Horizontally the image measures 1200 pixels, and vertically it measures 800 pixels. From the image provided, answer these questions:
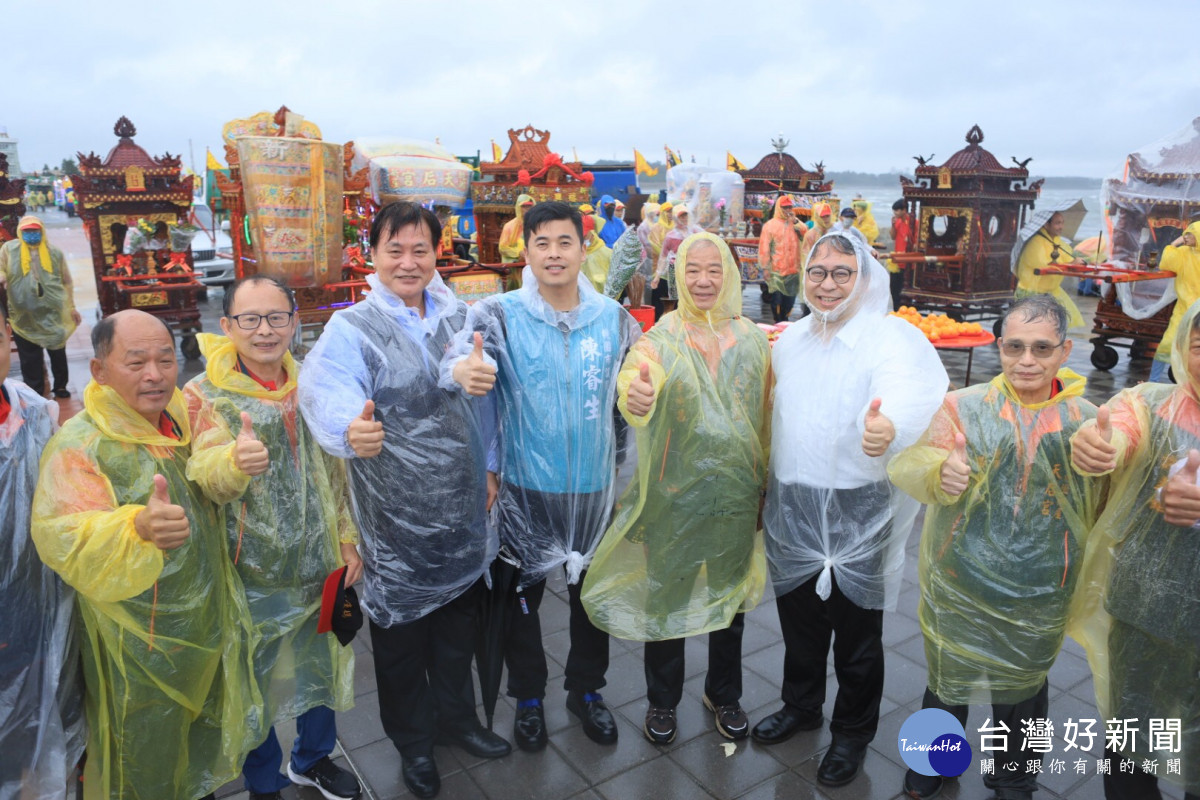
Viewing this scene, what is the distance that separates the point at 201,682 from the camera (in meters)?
1.87

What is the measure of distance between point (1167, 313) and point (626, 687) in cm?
708

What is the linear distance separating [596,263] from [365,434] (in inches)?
232

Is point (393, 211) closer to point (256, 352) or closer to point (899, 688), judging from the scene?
point (256, 352)

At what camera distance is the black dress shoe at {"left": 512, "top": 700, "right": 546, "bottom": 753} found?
246 cm

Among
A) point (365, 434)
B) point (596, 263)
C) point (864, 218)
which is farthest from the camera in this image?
point (864, 218)

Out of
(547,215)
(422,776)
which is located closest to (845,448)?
(547,215)

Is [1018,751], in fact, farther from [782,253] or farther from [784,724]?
[782,253]

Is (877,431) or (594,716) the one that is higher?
(877,431)

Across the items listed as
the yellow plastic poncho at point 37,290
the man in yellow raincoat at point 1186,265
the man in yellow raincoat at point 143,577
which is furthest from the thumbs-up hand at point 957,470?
the yellow plastic poncho at point 37,290

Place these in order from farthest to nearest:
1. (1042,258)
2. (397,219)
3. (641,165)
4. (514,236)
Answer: (641,165) < (1042,258) < (514,236) < (397,219)

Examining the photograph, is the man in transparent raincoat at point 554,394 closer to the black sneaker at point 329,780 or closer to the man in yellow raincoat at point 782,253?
the black sneaker at point 329,780

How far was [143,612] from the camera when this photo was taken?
68.6 inches

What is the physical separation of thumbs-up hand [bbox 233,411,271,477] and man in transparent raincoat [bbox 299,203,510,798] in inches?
7.0

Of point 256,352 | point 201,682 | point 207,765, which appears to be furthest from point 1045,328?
point 207,765
